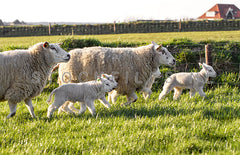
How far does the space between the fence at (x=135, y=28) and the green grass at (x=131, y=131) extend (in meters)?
31.0

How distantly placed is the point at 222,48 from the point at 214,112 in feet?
16.8

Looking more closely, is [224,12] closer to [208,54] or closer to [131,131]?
[208,54]

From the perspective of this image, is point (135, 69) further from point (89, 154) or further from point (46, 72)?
point (89, 154)

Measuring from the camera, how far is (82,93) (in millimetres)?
6348

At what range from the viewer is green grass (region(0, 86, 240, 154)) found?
4.54m

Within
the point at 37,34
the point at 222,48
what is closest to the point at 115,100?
the point at 222,48

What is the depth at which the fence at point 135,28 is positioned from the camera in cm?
3728

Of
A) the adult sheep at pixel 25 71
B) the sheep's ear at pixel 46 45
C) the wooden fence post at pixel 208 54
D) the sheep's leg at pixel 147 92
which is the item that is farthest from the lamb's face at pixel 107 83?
the wooden fence post at pixel 208 54

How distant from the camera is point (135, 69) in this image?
7824mm

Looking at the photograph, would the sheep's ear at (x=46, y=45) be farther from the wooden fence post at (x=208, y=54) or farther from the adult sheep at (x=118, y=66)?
the wooden fence post at (x=208, y=54)

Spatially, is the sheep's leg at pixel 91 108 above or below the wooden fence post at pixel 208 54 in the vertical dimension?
below

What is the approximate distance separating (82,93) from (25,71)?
1267mm

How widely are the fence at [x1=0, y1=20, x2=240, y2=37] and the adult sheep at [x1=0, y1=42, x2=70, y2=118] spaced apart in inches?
1217

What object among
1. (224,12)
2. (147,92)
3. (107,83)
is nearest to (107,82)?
(107,83)
